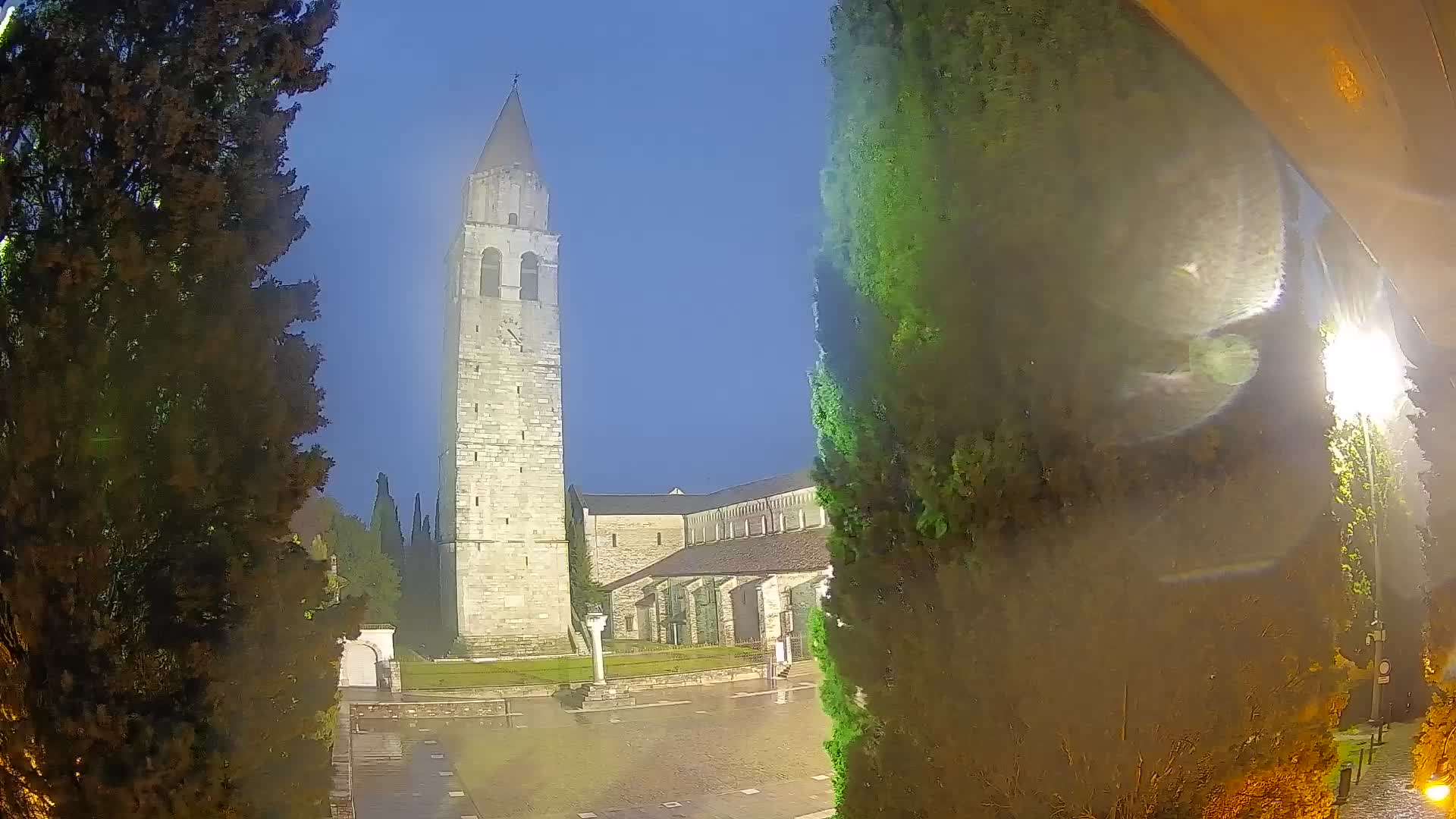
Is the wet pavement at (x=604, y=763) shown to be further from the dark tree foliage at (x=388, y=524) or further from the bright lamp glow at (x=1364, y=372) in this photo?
the dark tree foliage at (x=388, y=524)

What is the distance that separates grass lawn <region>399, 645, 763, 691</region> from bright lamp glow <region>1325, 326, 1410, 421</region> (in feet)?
49.9

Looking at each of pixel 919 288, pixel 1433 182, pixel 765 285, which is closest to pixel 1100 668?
pixel 919 288

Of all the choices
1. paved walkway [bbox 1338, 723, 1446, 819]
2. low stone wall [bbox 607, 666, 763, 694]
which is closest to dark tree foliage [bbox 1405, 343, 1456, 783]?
paved walkway [bbox 1338, 723, 1446, 819]

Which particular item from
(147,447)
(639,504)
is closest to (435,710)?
(147,447)

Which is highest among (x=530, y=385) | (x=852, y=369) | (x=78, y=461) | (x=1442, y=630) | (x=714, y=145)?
Result: (x=714, y=145)

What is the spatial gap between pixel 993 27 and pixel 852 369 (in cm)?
146

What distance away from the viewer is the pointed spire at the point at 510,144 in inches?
1300

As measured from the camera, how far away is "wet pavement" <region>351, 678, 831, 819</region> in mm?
9562

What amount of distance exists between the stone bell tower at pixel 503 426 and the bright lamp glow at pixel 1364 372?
25.0 m

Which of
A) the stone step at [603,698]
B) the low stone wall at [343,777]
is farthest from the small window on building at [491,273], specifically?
the low stone wall at [343,777]

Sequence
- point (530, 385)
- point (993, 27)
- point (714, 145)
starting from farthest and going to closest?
point (714, 145) → point (530, 385) → point (993, 27)

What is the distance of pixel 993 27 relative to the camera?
3451 mm

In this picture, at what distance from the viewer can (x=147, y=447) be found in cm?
287

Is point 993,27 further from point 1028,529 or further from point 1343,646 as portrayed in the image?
point 1343,646
